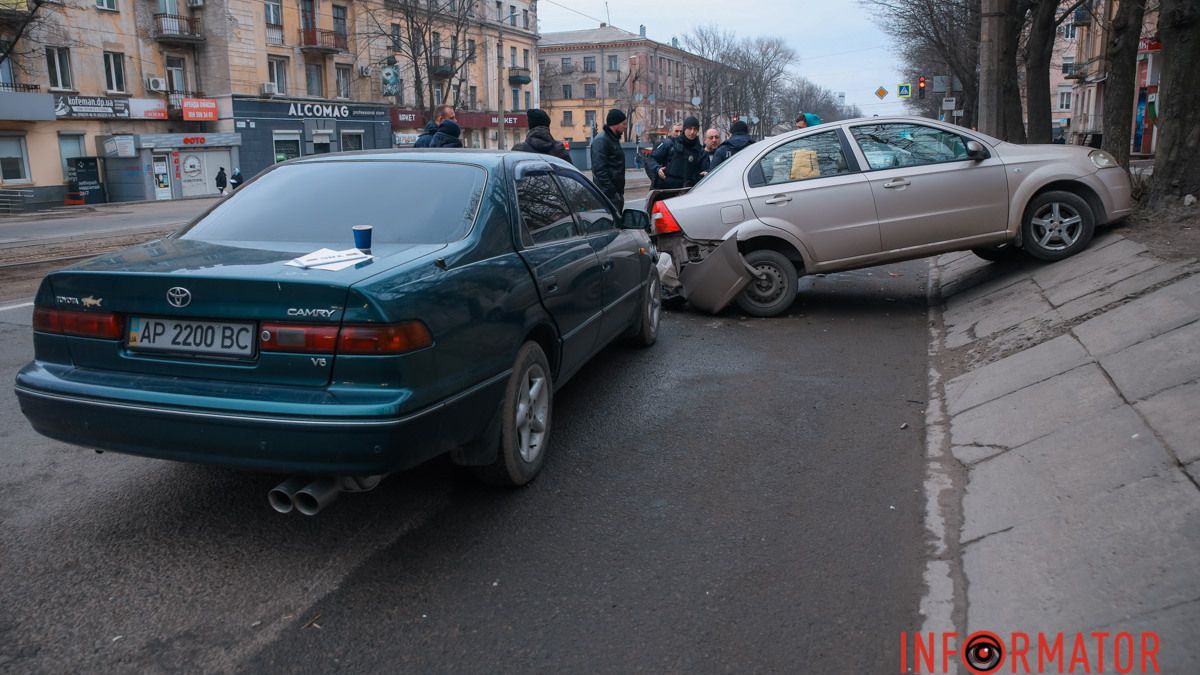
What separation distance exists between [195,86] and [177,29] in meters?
2.93

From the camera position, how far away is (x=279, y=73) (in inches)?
1925

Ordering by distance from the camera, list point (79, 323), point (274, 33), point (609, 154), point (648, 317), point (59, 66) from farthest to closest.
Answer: point (274, 33) → point (59, 66) → point (609, 154) → point (648, 317) → point (79, 323)

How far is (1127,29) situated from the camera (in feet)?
38.8

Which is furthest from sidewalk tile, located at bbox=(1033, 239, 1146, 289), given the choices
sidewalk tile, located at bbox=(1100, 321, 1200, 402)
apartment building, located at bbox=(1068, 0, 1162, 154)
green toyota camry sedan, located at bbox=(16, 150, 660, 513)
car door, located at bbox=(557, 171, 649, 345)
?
apartment building, located at bbox=(1068, 0, 1162, 154)

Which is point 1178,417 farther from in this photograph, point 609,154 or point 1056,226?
point 609,154

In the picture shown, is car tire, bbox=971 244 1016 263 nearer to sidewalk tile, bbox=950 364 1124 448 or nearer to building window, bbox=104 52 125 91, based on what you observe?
sidewalk tile, bbox=950 364 1124 448

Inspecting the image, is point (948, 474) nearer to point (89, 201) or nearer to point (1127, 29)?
point (1127, 29)

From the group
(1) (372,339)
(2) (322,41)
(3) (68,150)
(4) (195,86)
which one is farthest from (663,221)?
(2) (322,41)

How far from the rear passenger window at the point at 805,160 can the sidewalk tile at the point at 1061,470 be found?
4.43 meters

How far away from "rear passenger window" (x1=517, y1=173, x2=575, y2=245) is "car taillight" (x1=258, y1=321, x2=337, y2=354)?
1.41 metres

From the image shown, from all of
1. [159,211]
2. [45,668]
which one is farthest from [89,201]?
[45,668]

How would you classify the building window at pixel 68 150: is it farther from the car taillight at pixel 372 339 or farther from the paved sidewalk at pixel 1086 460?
the car taillight at pixel 372 339

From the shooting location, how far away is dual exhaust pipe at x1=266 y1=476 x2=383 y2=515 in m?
3.51

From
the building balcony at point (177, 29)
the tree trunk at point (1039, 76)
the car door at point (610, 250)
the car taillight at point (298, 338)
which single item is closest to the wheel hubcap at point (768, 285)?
the car door at point (610, 250)
